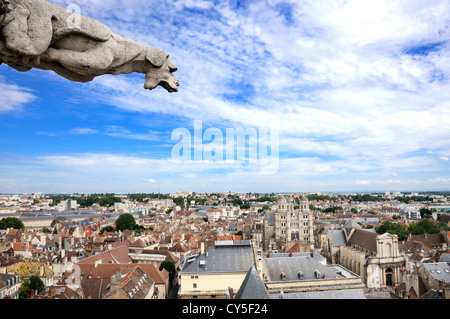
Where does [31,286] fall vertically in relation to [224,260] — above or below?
below

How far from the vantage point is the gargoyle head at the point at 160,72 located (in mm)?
3367

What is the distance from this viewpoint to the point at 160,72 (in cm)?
346

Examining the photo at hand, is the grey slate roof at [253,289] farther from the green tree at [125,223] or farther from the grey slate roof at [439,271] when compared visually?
the green tree at [125,223]

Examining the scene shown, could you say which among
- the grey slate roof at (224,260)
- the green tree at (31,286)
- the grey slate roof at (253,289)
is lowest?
the green tree at (31,286)

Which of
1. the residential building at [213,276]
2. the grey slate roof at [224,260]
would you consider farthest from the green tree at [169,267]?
the residential building at [213,276]

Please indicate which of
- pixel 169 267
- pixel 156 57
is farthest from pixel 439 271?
pixel 156 57

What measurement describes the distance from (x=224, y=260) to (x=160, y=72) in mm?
18151

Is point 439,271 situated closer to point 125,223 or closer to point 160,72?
point 160,72

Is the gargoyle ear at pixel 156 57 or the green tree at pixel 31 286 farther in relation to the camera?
the green tree at pixel 31 286

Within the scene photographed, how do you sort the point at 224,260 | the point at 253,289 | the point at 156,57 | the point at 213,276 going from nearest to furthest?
the point at 156,57
the point at 253,289
the point at 213,276
the point at 224,260

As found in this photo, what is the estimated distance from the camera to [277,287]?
19.4 m
